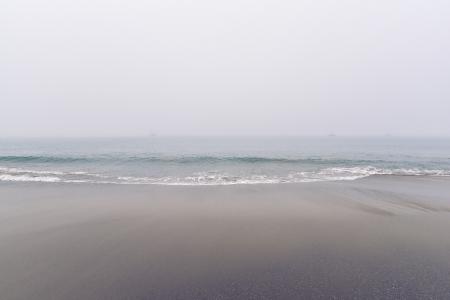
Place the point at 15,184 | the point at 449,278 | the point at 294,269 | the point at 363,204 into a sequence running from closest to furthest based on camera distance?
the point at 449,278
the point at 294,269
the point at 363,204
the point at 15,184

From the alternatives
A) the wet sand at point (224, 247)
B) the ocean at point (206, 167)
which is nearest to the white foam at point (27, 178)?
the ocean at point (206, 167)

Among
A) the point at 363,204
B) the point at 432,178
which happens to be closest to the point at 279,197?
the point at 363,204

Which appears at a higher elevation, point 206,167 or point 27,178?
point 206,167

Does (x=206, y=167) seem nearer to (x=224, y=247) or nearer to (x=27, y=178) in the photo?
(x=27, y=178)

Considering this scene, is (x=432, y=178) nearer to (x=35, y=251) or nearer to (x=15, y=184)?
(x=35, y=251)

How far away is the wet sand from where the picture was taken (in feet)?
11.0

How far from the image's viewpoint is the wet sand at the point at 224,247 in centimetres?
336

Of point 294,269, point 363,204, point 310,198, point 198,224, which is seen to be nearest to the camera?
point 294,269

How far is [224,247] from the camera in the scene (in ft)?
15.4

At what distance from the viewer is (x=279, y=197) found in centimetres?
884

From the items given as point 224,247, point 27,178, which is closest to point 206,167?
point 27,178

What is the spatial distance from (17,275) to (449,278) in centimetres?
848

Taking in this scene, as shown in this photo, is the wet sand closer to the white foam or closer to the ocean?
the white foam

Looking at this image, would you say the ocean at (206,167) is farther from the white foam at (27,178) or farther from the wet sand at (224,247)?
the wet sand at (224,247)
